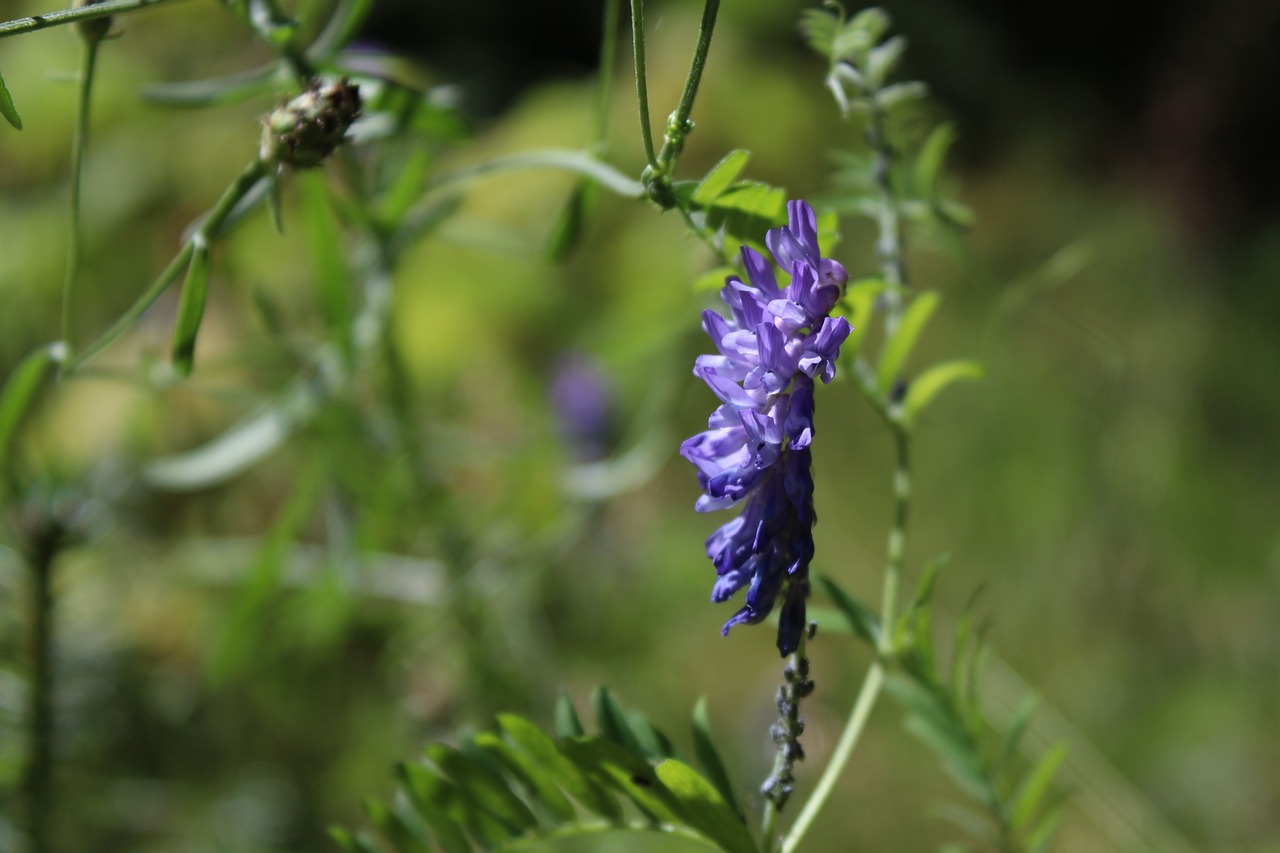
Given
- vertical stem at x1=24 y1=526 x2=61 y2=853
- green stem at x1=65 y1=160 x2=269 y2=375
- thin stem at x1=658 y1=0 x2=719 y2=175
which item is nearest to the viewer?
thin stem at x1=658 y1=0 x2=719 y2=175

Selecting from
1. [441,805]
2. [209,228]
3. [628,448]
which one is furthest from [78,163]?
[628,448]

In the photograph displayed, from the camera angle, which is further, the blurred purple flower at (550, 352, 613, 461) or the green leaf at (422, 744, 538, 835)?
the blurred purple flower at (550, 352, 613, 461)

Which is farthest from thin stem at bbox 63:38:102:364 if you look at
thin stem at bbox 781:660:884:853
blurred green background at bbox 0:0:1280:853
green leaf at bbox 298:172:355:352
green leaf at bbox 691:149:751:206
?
thin stem at bbox 781:660:884:853

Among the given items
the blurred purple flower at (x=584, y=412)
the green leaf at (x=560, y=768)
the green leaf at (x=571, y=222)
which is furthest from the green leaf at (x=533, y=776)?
the blurred purple flower at (x=584, y=412)

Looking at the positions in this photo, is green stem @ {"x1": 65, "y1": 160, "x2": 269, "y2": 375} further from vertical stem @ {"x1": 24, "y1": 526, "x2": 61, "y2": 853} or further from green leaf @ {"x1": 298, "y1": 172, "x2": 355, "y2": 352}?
vertical stem @ {"x1": 24, "y1": 526, "x2": 61, "y2": 853}

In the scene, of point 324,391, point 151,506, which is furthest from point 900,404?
point 151,506

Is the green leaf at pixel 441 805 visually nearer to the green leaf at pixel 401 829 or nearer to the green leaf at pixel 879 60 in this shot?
the green leaf at pixel 401 829
